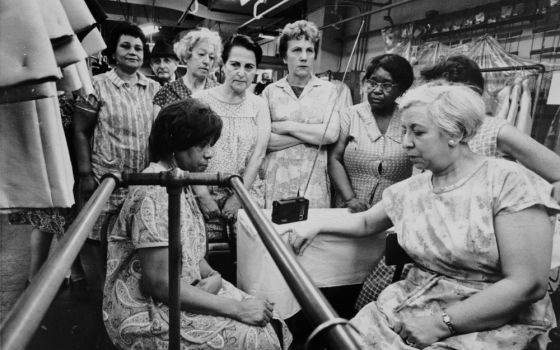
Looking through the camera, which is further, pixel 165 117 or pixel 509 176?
pixel 165 117

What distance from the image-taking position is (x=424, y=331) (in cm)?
128

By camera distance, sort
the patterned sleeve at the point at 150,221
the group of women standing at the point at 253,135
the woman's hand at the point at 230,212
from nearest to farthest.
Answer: the patterned sleeve at the point at 150,221, the group of women standing at the point at 253,135, the woman's hand at the point at 230,212

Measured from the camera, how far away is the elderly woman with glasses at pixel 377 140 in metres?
2.24

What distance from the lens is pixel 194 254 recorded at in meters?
1.56

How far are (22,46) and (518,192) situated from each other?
1.39 m

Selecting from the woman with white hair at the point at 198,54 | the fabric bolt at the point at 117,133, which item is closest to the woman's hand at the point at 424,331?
the fabric bolt at the point at 117,133

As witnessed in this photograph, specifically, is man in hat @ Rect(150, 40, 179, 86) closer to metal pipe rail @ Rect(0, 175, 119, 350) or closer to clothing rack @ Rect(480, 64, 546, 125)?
clothing rack @ Rect(480, 64, 546, 125)

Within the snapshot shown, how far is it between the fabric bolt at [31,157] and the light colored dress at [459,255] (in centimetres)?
111

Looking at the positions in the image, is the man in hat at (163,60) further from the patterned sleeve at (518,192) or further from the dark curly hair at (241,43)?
the patterned sleeve at (518,192)

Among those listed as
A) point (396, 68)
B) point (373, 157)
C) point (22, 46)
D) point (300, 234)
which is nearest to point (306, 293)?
point (22, 46)

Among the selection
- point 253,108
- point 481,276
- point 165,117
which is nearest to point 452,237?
point 481,276

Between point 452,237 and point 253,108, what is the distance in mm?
1428

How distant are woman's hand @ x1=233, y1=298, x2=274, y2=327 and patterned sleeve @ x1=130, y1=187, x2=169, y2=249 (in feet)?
1.18

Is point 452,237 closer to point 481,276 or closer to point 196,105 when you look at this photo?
A: point 481,276
